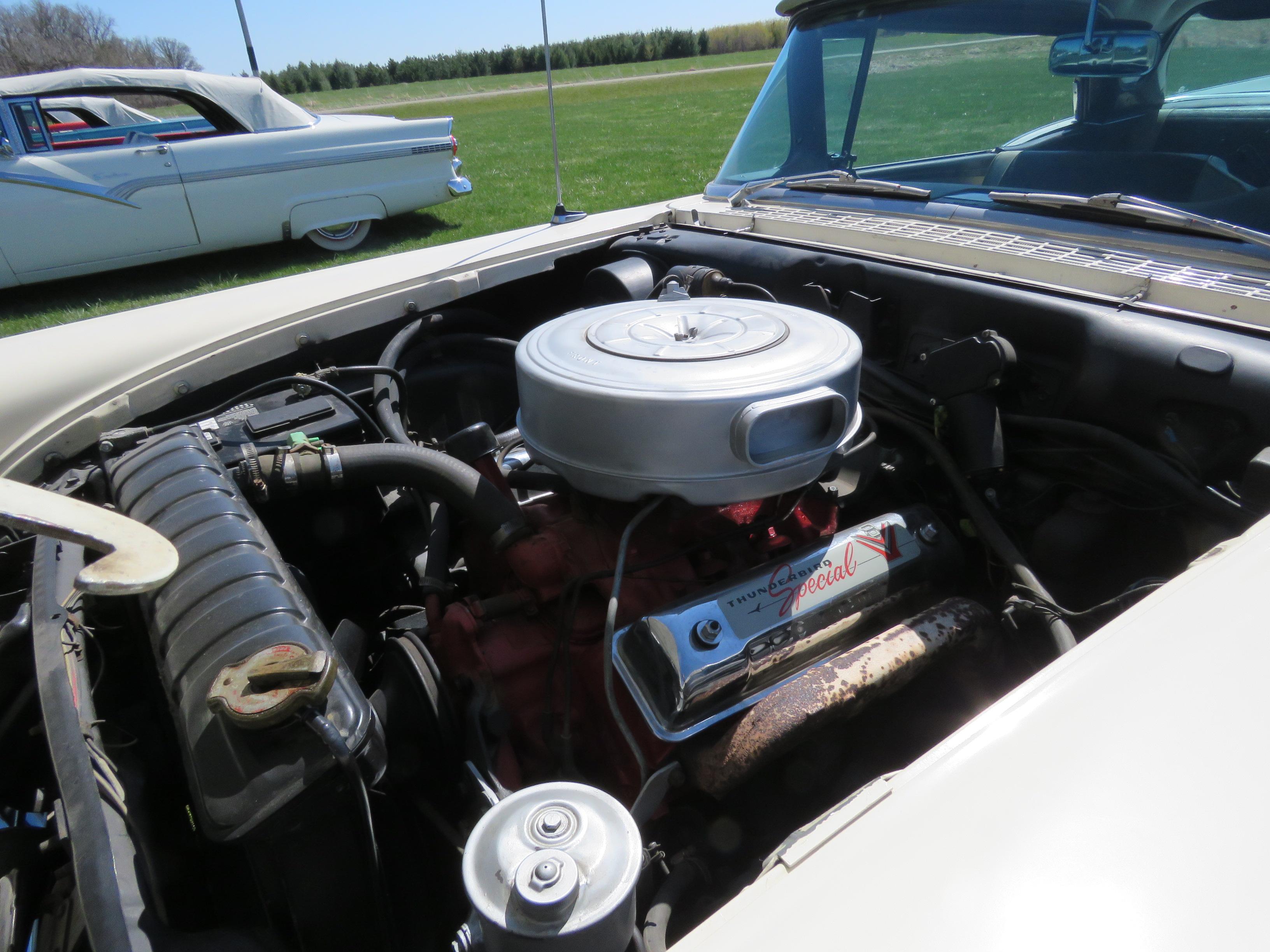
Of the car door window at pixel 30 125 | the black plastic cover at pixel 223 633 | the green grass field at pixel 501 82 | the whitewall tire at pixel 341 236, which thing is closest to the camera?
the black plastic cover at pixel 223 633

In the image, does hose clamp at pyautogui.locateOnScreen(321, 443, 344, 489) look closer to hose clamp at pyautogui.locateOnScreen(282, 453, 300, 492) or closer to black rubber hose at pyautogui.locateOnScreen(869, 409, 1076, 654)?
hose clamp at pyautogui.locateOnScreen(282, 453, 300, 492)

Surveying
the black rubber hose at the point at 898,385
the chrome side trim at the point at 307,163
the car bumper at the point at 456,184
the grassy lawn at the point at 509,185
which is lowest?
the grassy lawn at the point at 509,185

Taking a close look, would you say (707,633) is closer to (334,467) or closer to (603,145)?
(334,467)

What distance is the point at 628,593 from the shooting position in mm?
1128

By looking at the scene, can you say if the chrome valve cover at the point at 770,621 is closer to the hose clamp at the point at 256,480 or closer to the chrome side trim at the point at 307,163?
the hose clamp at the point at 256,480

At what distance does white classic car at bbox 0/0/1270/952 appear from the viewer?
0.66 meters

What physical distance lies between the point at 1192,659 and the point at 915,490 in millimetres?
681

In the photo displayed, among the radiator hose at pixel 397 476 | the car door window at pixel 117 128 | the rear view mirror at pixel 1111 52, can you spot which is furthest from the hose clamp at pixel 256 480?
the car door window at pixel 117 128

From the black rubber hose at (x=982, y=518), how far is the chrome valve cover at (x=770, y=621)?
0.06 meters

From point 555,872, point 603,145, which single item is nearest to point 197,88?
point 555,872

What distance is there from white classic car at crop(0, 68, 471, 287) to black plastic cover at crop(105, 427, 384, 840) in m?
6.06

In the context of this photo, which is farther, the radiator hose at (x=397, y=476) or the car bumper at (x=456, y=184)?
the car bumper at (x=456, y=184)

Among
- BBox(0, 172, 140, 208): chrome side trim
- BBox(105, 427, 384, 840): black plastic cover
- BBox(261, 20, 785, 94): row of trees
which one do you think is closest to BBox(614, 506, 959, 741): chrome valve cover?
BBox(105, 427, 384, 840): black plastic cover

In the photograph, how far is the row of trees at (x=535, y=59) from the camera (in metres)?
29.4
